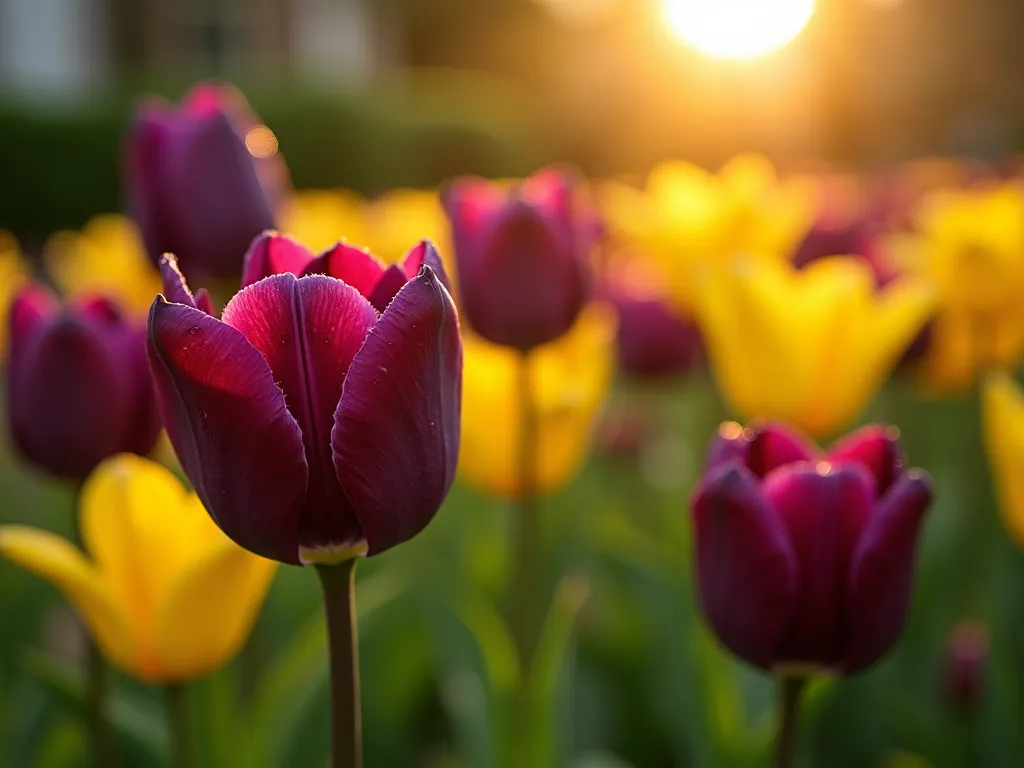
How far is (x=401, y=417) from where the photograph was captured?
70 centimetres

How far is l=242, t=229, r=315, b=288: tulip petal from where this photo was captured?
0.77m

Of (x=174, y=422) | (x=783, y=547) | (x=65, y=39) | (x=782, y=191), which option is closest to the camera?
(x=174, y=422)

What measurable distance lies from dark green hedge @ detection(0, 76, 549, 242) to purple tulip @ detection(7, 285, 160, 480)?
1009cm

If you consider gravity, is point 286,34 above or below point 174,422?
above

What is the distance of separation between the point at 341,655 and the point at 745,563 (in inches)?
11.6

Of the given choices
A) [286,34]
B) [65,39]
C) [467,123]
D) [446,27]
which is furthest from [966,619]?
[446,27]

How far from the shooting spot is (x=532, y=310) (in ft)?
4.41

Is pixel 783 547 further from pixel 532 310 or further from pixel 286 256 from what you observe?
pixel 532 310

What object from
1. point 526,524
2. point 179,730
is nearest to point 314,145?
point 526,524

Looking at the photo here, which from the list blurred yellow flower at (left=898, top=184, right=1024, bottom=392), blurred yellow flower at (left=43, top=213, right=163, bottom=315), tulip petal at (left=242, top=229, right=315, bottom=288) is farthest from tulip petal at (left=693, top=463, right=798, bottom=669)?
blurred yellow flower at (left=43, top=213, right=163, bottom=315)

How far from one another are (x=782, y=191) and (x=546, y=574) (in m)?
0.95

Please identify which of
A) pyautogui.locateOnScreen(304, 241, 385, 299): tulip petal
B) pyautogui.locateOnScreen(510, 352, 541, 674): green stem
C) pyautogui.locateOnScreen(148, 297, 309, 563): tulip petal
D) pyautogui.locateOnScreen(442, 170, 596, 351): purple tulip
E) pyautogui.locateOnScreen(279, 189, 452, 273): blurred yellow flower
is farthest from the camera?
pyautogui.locateOnScreen(279, 189, 452, 273): blurred yellow flower

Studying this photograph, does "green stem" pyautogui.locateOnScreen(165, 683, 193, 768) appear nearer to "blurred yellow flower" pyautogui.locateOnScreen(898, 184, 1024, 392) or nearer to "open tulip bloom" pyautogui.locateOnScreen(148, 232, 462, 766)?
"open tulip bloom" pyautogui.locateOnScreen(148, 232, 462, 766)

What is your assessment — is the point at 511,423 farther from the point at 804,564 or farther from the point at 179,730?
the point at 804,564
